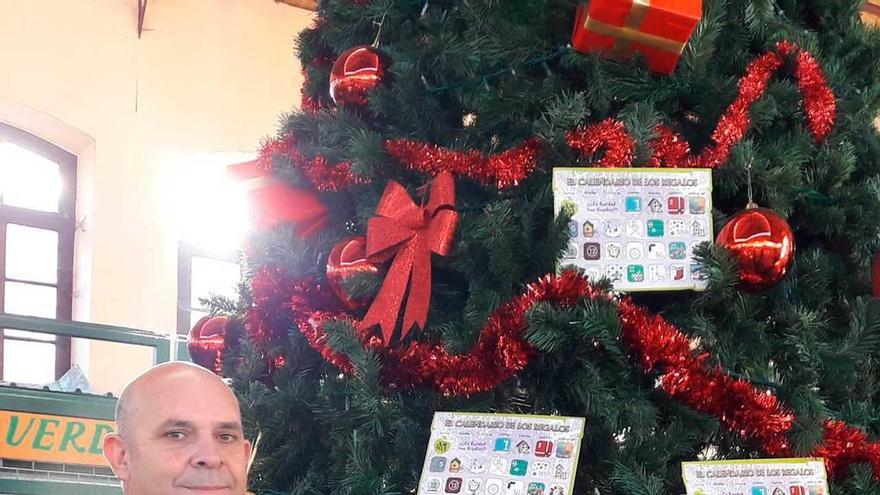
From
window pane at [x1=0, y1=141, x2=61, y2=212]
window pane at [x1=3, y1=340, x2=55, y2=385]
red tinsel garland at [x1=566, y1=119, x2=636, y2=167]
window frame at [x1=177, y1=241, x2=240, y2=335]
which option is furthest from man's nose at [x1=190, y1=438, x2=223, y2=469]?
window pane at [x1=0, y1=141, x2=61, y2=212]

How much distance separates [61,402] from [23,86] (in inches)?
93.6

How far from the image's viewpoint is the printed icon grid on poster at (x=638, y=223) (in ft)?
4.61

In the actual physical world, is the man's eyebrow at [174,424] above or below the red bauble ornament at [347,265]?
below

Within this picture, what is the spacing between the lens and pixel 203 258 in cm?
654

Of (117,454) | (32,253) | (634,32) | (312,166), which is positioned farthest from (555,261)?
(32,253)

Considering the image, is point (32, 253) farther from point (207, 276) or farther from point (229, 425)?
point (229, 425)

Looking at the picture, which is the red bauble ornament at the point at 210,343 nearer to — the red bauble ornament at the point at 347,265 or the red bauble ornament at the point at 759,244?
the red bauble ornament at the point at 347,265

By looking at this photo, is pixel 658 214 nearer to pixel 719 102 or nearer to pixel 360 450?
pixel 719 102

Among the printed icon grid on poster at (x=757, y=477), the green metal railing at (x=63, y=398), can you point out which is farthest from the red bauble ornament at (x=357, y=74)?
the green metal railing at (x=63, y=398)

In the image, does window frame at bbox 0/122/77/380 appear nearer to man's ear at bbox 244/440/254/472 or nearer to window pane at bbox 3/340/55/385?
window pane at bbox 3/340/55/385

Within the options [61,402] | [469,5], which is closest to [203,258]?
[61,402]

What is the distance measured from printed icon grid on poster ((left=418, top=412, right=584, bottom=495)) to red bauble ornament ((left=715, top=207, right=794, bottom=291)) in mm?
316

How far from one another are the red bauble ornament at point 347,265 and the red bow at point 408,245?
0.02 meters

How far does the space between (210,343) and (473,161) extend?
66 cm
